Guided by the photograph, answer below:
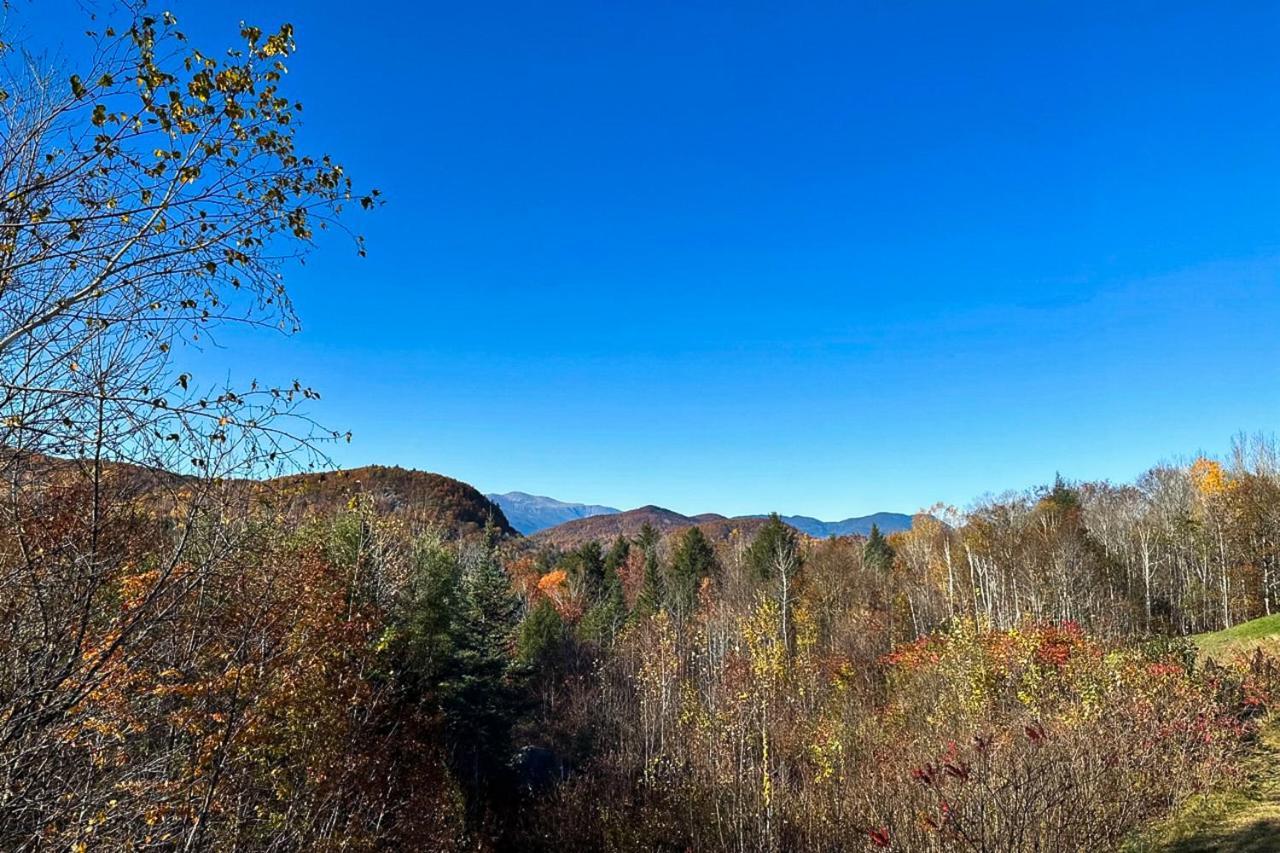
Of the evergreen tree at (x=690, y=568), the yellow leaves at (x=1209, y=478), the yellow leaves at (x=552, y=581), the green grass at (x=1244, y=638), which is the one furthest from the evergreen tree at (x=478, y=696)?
the yellow leaves at (x=1209, y=478)

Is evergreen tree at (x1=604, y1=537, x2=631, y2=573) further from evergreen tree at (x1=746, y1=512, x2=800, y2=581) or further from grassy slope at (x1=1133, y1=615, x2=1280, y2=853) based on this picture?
grassy slope at (x1=1133, y1=615, x2=1280, y2=853)

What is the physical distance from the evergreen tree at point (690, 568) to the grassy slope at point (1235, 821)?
3465 centimetres

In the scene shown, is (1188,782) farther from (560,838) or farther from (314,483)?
(314,483)

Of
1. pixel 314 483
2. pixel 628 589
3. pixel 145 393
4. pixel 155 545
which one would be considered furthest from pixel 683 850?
pixel 628 589

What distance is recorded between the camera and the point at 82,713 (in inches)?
158

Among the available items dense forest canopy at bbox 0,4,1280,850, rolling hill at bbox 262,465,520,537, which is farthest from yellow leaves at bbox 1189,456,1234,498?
rolling hill at bbox 262,465,520,537

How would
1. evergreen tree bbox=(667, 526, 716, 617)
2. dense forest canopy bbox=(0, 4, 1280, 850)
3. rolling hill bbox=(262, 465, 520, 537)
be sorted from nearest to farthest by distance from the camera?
dense forest canopy bbox=(0, 4, 1280, 850) → rolling hill bbox=(262, 465, 520, 537) → evergreen tree bbox=(667, 526, 716, 617)

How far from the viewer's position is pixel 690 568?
4950 centimetres

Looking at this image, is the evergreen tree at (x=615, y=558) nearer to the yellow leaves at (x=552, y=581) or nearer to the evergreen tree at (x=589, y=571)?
the evergreen tree at (x=589, y=571)

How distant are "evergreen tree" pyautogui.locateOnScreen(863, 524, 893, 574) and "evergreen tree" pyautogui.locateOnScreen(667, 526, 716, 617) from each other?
40.6 ft

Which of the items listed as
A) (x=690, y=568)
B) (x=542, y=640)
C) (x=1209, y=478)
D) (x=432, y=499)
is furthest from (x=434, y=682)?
(x=1209, y=478)

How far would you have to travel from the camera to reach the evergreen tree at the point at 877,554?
4947 cm

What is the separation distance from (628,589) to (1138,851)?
5347 centimetres

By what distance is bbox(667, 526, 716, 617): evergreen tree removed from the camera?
45.6 metres
